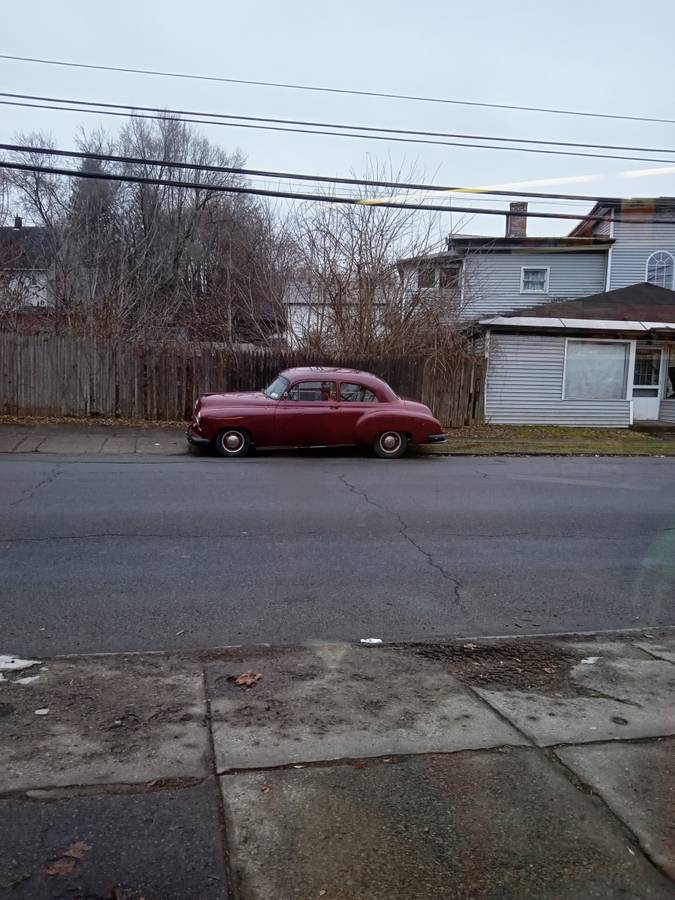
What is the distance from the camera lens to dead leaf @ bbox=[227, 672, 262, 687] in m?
4.04

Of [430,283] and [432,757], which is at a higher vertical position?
[430,283]

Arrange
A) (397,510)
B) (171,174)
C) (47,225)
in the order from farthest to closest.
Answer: (171,174) < (47,225) < (397,510)

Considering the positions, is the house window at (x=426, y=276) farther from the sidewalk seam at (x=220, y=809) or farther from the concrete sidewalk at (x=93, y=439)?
the sidewalk seam at (x=220, y=809)

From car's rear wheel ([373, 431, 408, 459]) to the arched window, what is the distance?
54.5ft

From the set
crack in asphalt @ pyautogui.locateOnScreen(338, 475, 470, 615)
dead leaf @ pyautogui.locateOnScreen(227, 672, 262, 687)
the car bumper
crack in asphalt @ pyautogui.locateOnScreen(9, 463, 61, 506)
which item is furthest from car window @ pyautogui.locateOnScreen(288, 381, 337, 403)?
dead leaf @ pyautogui.locateOnScreen(227, 672, 262, 687)

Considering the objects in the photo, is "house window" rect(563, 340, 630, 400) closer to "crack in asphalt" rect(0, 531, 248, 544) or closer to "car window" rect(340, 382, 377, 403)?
"car window" rect(340, 382, 377, 403)

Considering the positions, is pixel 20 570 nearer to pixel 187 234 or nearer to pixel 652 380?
pixel 652 380

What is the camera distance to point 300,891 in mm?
2430

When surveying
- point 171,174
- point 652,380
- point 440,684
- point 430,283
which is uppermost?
point 171,174

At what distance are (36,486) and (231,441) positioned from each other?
4.15 meters

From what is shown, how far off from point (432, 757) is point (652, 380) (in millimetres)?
21050

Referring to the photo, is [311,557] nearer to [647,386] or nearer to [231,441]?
[231,441]

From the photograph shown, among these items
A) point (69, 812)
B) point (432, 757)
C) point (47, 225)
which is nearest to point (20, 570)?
point (69, 812)

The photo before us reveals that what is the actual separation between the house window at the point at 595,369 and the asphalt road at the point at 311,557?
10313mm
